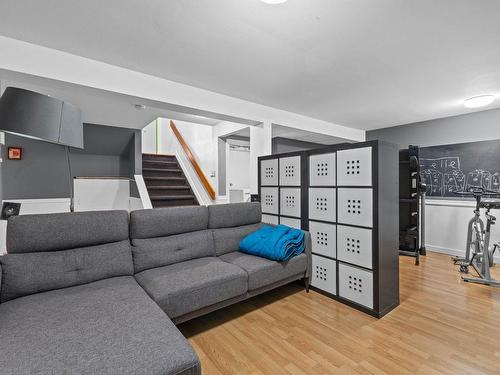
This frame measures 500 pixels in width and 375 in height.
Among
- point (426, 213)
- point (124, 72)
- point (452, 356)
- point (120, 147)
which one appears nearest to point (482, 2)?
point (452, 356)

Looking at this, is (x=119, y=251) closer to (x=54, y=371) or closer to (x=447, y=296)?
(x=54, y=371)

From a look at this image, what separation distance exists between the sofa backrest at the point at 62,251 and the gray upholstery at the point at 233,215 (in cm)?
88

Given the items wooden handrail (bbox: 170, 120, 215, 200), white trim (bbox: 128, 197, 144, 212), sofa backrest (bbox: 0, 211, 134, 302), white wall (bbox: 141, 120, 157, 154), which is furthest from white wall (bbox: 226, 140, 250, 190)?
sofa backrest (bbox: 0, 211, 134, 302)

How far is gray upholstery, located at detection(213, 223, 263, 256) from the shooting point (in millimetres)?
2623

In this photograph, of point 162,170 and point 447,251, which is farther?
point 162,170

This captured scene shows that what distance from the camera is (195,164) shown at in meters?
4.97

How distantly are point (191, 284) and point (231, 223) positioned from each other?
3.47 feet

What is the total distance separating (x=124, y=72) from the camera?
2.48 m

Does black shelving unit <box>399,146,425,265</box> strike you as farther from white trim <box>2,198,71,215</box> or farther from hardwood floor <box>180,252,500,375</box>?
white trim <box>2,198,71,215</box>

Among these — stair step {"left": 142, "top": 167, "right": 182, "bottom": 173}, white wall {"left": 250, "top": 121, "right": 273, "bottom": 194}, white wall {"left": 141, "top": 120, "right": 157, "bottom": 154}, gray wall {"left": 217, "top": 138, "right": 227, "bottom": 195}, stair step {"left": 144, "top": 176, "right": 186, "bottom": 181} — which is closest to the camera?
white wall {"left": 250, "top": 121, "right": 273, "bottom": 194}

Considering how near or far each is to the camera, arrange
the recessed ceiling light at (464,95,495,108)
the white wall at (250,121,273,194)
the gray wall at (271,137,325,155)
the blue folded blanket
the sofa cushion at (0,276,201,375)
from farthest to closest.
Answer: the gray wall at (271,137,325,155), the white wall at (250,121,273,194), the recessed ceiling light at (464,95,495,108), the blue folded blanket, the sofa cushion at (0,276,201,375)

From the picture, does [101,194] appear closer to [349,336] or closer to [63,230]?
[63,230]

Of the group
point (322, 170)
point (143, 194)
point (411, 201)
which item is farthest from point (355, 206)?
point (143, 194)

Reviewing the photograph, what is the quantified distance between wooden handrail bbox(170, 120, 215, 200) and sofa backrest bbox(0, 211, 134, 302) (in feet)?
8.15
